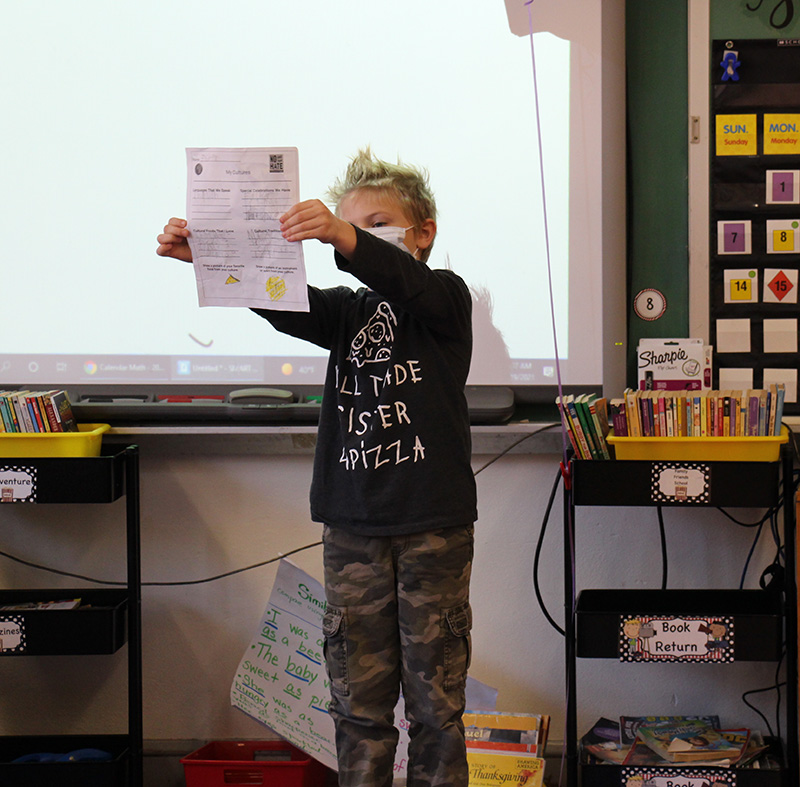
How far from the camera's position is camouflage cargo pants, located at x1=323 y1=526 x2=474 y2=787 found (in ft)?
4.35

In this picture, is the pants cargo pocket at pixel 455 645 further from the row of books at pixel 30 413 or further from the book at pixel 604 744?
the row of books at pixel 30 413

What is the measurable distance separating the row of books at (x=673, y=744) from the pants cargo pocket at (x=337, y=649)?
2.04 ft

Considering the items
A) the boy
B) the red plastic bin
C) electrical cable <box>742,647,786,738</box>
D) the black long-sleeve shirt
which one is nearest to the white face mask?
the boy

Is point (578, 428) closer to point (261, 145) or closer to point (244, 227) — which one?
point (244, 227)

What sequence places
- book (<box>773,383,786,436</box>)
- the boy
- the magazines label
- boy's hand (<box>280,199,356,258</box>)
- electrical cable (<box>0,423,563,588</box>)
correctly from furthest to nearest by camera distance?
electrical cable (<box>0,423,563,588</box>), the magazines label, book (<box>773,383,786,436</box>), the boy, boy's hand (<box>280,199,356,258</box>)

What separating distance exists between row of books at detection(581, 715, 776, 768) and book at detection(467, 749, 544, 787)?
0.34ft

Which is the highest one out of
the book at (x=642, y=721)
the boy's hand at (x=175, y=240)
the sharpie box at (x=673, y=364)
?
the boy's hand at (x=175, y=240)

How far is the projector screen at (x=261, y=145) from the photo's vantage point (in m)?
1.95

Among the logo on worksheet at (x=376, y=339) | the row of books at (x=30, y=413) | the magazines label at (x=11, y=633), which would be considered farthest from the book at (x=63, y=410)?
the logo on worksheet at (x=376, y=339)

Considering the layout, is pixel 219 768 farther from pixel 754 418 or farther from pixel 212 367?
pixel 754 418

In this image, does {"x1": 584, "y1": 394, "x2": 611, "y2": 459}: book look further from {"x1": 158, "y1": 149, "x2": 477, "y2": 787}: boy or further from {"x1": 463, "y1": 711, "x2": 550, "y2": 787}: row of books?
{"x1": 463, "y1": 711, "x2": 550, "y2": 787}: row of books

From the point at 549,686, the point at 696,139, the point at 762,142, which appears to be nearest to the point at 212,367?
the point at 549,686

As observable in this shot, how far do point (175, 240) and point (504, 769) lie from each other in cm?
122

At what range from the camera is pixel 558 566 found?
2.00m
